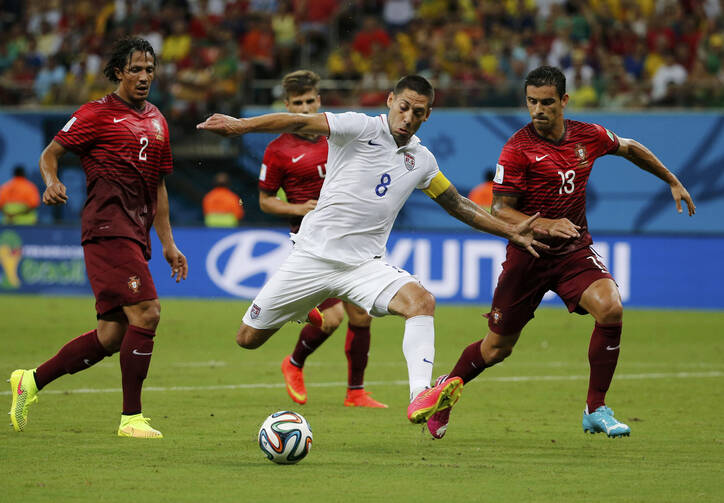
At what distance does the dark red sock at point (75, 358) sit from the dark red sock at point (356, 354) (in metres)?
2.39

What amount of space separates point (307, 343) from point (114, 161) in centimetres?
277

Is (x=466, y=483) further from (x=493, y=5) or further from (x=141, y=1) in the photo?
(x=141, y=1)

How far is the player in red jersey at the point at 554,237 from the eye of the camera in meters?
7.42

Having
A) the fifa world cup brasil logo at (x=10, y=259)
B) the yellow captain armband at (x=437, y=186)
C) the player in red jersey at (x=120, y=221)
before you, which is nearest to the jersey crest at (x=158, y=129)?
the player in red jersey at (x=120, y=221)

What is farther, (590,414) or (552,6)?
(552,6)

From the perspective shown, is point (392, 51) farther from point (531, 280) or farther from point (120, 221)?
point (120, 221)

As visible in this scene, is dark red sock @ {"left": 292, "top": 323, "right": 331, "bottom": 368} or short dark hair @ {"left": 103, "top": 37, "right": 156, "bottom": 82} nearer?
short dark hair @ {"left": 103, "top": 37, "right": 156, "bottom": 82}

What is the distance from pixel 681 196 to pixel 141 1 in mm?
19003

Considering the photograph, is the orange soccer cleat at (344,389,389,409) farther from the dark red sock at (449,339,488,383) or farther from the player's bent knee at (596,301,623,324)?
the player's bent knee at (596,301,623,324)

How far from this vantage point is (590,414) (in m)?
7.43

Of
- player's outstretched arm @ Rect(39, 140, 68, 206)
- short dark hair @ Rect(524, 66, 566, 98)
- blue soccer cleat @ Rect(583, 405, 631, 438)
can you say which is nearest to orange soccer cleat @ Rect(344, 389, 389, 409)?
blue soccer cleat @ Rect(583, 405, 631, 438)

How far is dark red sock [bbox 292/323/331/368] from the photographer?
371 inches

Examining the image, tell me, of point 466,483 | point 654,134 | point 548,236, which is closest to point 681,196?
point 548,236

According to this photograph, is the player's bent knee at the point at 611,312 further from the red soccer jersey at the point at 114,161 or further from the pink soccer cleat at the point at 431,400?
the red soccer jersey at the point at 114,161
